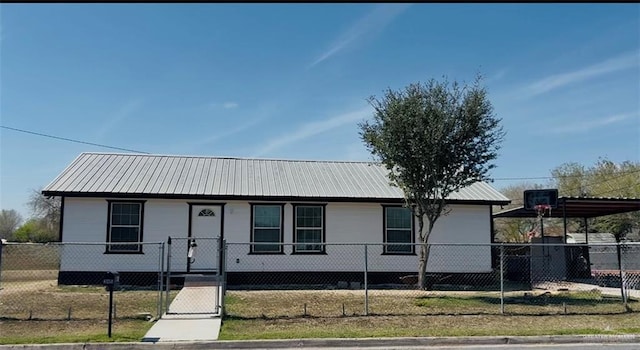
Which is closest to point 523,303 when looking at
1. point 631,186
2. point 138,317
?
point 138,317

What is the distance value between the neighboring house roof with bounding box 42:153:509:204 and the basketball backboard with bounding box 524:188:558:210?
2.98 ft

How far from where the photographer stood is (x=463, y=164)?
17.2m

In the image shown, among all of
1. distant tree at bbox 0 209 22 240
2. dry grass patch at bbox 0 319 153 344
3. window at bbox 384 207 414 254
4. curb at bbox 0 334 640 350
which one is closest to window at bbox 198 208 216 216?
window at bbox 384 207 414 254

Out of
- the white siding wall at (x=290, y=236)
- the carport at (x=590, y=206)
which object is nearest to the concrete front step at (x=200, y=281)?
the white siding wall at (x=290, y=236)

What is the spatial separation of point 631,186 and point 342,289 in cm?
3617

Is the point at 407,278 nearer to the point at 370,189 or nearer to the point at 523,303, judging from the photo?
the point at 370,189

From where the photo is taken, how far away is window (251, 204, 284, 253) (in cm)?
1989

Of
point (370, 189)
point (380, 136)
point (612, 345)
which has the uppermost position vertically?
point (380, 136)

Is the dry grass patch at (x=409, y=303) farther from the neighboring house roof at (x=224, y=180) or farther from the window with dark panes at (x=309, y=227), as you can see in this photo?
the neighboring house roof at (x=224, y=180)

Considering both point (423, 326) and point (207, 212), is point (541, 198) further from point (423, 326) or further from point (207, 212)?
point (207, 212)

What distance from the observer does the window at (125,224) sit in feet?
62.9

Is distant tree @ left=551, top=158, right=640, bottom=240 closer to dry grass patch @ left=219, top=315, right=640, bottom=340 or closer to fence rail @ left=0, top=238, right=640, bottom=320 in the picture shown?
fence rail @ left=0, top=238, right=640, bottom=320

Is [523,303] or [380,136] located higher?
[380,136]

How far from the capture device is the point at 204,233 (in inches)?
766
